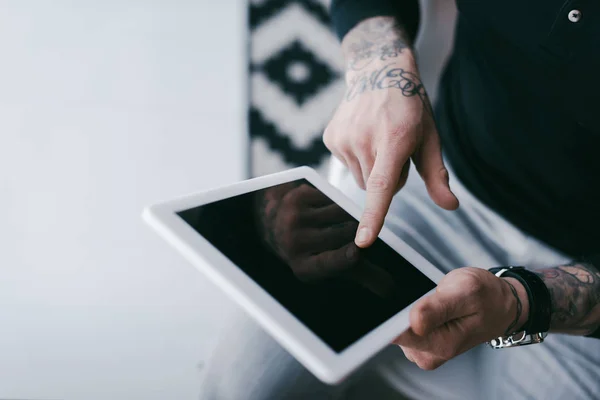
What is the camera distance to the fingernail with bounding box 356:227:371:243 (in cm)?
50

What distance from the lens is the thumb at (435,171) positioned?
564 mm

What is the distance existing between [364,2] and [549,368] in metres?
0.60

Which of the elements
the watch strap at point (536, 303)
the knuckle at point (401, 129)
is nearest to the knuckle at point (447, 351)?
the watch strap at point (536, 303)

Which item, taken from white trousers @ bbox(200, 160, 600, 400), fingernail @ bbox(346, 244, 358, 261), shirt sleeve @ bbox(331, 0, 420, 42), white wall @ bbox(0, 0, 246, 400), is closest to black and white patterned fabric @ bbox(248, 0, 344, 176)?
white wall @ bbox(0, 0, 246, 400)

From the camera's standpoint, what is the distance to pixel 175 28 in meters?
1.36

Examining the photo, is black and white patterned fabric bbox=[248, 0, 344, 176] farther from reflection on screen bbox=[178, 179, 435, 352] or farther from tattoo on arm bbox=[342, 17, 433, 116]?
reflection on screen bbox=[178, 179, 435, 352]

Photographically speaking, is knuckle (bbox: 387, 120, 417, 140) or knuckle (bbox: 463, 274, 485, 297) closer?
knuckle (bbox: 463, 274, 485, 297)

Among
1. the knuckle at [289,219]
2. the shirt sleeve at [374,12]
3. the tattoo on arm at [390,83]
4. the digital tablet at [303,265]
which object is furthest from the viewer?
the shirt sleeve at [374,12]

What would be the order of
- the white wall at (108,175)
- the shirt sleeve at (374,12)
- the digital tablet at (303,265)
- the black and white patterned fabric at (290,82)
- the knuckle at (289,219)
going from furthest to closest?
the black and white patterned fabric at (290,82)
the white wall at (108,175)
the shirt sleeve at (374,12)
the knuckle at (289,219)
the digital tablet at (303,265)

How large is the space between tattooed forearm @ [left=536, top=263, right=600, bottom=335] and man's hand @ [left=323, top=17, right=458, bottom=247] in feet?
0.49

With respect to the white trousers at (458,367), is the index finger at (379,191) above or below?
above

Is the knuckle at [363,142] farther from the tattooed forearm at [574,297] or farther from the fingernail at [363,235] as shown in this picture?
the tattooed forearm at [574,297]

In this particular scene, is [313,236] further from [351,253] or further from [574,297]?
[574,297]

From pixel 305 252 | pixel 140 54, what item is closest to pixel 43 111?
pixel 140 54
